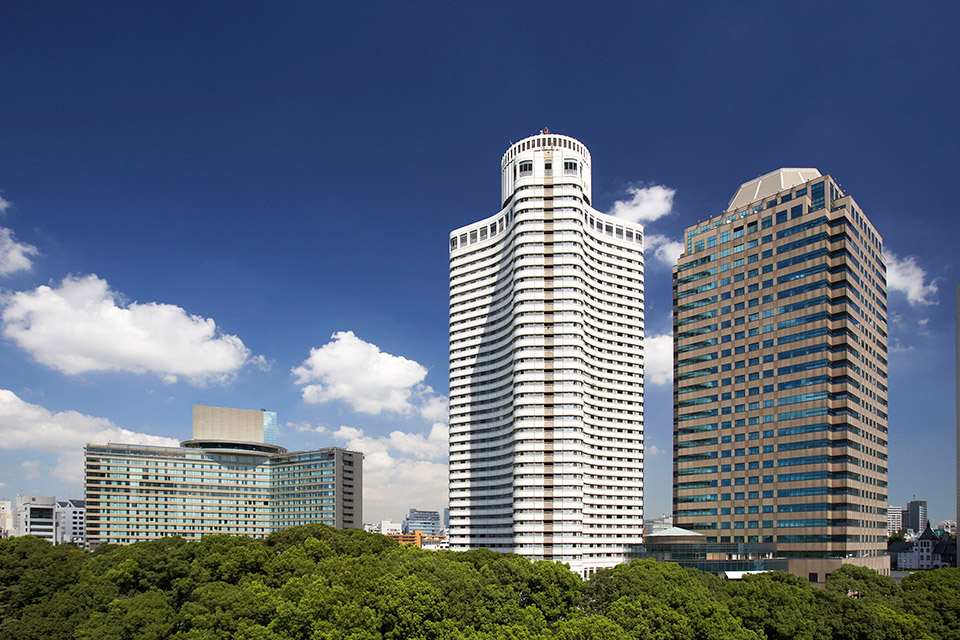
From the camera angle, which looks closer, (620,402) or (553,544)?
(553,544)

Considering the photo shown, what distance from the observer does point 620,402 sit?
187 meters

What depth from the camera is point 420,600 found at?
73250mm

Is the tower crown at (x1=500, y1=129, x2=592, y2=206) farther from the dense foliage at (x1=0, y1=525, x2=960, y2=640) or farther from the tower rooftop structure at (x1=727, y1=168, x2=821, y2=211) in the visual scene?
the dense foliage at (x1=0, y1=525, x2=960, y2=640)

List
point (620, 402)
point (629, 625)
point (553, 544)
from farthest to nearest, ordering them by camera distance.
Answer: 1. point (620, 402)
2. point (553, 544)
3. point (629, 625)

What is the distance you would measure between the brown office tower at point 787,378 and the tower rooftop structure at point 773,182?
0.33 metres

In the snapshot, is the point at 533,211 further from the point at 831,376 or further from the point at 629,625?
the point at 629,625

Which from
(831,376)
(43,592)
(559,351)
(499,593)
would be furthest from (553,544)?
(43,592)

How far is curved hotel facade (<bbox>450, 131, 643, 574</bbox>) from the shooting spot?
511 ft

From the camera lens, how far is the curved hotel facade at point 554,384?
15588 cm

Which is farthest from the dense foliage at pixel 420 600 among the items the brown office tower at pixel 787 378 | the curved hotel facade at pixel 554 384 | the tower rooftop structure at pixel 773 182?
the tower rooftop structure at pixel 773 182

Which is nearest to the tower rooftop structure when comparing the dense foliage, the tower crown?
the tower crown

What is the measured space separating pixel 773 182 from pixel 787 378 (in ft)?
158

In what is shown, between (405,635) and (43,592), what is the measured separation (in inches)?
2138

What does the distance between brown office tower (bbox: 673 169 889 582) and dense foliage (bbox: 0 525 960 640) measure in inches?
1627
